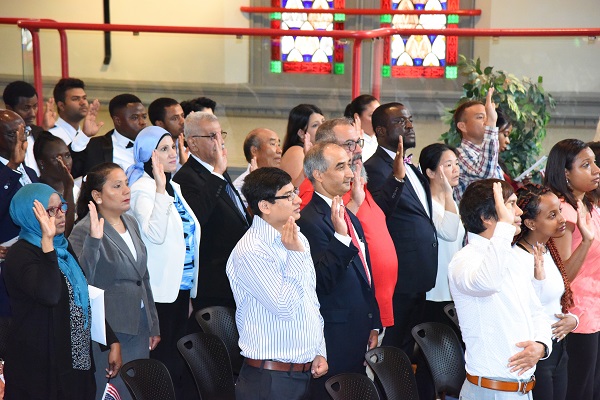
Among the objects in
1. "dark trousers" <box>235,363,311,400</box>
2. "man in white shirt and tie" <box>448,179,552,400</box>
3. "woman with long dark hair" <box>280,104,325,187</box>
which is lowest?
"dark trousers" <box>235,363,311,400</box>

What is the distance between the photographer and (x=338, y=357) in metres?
4.33

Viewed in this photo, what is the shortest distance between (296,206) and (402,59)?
3346 mm

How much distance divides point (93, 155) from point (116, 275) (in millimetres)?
1803

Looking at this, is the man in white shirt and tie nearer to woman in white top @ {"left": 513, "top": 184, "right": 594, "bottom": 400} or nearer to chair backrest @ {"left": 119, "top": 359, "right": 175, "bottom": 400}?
woman in white top @ {"left": 513, "top": 184, "right": 594, "bottom": 400}

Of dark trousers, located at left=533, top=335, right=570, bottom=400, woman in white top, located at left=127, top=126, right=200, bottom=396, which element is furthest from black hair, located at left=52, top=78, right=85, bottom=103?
dark trousers, located at left=533, top=335, right=570, bottom=400

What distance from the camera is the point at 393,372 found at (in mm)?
4078

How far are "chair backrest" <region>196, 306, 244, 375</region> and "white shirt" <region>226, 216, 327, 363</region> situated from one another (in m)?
0.37

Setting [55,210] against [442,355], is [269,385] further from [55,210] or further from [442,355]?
[55,210]

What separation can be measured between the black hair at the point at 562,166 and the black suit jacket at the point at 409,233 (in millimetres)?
686

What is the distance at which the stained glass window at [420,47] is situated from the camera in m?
7.00

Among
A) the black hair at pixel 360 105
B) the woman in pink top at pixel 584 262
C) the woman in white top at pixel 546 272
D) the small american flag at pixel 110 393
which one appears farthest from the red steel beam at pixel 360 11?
the small american flag at pixel 110 393

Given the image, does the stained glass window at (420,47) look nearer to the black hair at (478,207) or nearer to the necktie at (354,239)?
the necktie at (354,239)

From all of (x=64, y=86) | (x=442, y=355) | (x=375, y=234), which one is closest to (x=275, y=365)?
(x=442, y=355)

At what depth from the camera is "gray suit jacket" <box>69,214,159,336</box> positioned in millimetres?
4402
